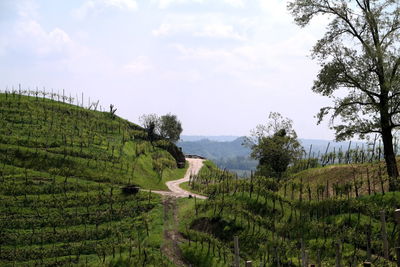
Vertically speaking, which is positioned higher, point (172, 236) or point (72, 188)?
point (72, 188)

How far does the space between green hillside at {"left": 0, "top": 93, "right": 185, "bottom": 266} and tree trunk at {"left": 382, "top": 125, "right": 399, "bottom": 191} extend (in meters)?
24.1

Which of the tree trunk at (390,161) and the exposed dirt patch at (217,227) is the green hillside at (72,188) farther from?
the tree trunk at (390,161)

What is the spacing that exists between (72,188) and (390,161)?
134 ft

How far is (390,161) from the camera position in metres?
39.2

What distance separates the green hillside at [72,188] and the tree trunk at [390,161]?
24.1m

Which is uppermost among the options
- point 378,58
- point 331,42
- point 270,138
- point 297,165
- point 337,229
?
point 331,42

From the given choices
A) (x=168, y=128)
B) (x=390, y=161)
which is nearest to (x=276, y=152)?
(x=390, y=161)

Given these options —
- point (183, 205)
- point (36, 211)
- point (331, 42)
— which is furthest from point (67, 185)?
point (331, 42)

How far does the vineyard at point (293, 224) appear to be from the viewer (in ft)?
105

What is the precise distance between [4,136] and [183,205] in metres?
35.3

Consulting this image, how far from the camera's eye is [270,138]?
6650 centimetres

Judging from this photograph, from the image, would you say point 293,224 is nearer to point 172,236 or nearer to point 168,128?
point 172,236

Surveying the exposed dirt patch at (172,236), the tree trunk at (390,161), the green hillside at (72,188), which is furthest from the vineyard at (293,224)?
the green hillside at (72,188)

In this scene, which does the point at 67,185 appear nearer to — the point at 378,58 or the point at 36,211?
the point at 36,211
